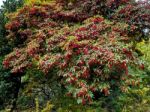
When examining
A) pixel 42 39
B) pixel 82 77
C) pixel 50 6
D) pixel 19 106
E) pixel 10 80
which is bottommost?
pixel 19 106

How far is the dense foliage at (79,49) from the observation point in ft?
27.7

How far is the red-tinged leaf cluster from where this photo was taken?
27.4 feet

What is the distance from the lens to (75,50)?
874 cm

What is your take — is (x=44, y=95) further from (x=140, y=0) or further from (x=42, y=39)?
(x=140, y=0)

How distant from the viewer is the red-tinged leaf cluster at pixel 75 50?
8.35m

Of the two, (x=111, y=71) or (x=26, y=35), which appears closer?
(x=111, y=71)

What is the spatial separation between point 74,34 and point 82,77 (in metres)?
1.34

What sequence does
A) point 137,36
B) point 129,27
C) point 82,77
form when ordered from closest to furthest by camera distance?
point 82,77 → point 129,27 → point 137,36

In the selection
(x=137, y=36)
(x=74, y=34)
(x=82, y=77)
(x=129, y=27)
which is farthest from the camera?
(x=137, y=36)

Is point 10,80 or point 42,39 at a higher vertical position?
point 42,39

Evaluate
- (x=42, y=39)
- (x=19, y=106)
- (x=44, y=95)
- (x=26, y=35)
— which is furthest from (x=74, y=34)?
(x=19, y=106)

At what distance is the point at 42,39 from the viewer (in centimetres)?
964

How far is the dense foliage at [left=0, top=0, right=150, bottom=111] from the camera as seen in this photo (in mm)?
8430

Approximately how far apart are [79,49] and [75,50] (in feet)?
0.38
